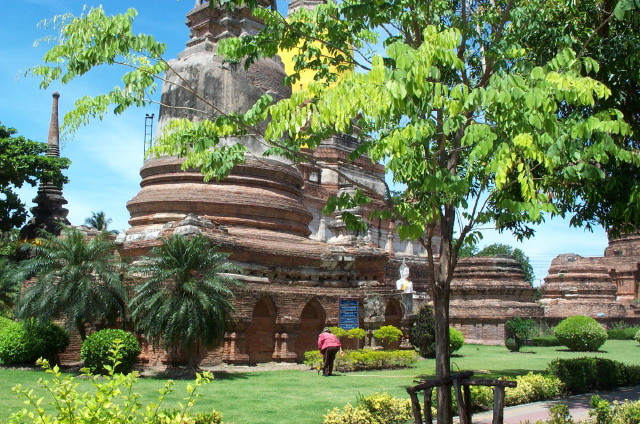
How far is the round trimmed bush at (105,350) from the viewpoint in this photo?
1298cm

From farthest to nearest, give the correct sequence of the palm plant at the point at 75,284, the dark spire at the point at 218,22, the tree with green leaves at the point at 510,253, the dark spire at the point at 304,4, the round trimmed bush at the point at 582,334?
the tree with green leaves at the point at 510,253
the dark spire at the point at 304,4
the round trimmed bush at the point at 582,334
the dark spire at the point at 218,22
the palm plant at the point at 75,284

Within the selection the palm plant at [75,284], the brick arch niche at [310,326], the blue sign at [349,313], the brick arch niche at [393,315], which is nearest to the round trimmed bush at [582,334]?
the brick arch niche at [393,315]

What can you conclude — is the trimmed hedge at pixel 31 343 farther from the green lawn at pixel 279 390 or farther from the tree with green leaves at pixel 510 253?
the tree with green leaves at pixel 510 253

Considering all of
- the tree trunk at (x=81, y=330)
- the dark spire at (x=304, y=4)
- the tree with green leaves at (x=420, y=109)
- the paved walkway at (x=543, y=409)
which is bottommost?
the paved walkway at (x=543, y=409)

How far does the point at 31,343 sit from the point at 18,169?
18.6 metres

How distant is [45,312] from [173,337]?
291 cm

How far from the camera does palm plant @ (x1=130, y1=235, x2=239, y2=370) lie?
Result: 13.0m

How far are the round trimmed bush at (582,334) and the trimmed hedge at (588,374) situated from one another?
873 centimetres

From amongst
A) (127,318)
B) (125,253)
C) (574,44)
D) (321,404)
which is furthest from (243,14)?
(321,404)

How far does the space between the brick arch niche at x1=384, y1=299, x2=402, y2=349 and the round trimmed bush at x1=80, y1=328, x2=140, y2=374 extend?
7.53 m

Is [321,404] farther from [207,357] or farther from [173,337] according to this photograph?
[207,357]

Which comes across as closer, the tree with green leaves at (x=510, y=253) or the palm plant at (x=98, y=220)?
the palm plant at (x=98, y=220)

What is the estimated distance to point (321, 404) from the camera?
424 inches

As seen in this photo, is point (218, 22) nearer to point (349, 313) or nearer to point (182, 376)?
point (349, 313)
